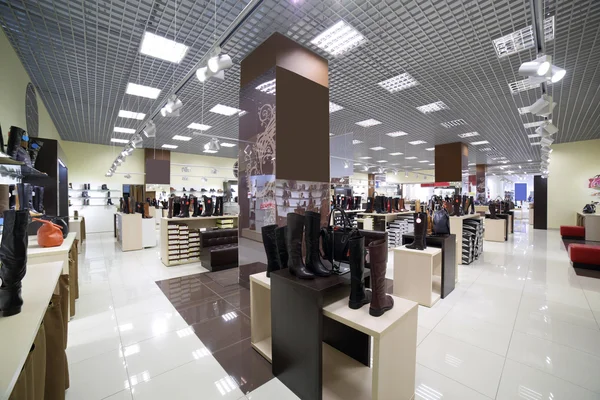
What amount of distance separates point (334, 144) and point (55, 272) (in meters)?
7.00

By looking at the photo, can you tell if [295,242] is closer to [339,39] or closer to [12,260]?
[12,260]

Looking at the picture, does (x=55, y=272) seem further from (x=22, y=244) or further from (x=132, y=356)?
(x=132, y=356)

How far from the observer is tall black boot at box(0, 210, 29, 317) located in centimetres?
124

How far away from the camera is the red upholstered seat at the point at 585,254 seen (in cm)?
497

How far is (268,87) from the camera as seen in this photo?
332 cm

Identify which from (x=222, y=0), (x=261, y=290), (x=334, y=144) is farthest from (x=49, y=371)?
(x=334, y=144)

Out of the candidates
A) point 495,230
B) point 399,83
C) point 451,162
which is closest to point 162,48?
point 399,83

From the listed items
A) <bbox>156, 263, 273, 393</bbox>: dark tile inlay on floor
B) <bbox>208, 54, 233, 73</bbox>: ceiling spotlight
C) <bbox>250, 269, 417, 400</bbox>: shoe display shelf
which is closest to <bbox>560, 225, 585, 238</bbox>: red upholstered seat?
<bbox>250, 269, 417, 400</bbox>: shoe display shelf

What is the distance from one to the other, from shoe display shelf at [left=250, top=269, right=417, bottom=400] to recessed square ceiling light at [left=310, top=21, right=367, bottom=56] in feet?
11.5

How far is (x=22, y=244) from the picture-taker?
1.38 m

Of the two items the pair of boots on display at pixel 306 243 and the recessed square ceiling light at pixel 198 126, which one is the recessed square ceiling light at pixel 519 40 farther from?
the recessed square ceiling light at pixel 198 126

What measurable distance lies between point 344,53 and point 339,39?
0.38 m

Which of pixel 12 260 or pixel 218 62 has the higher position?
pixel 218 62

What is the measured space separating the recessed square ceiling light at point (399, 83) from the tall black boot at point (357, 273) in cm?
455
